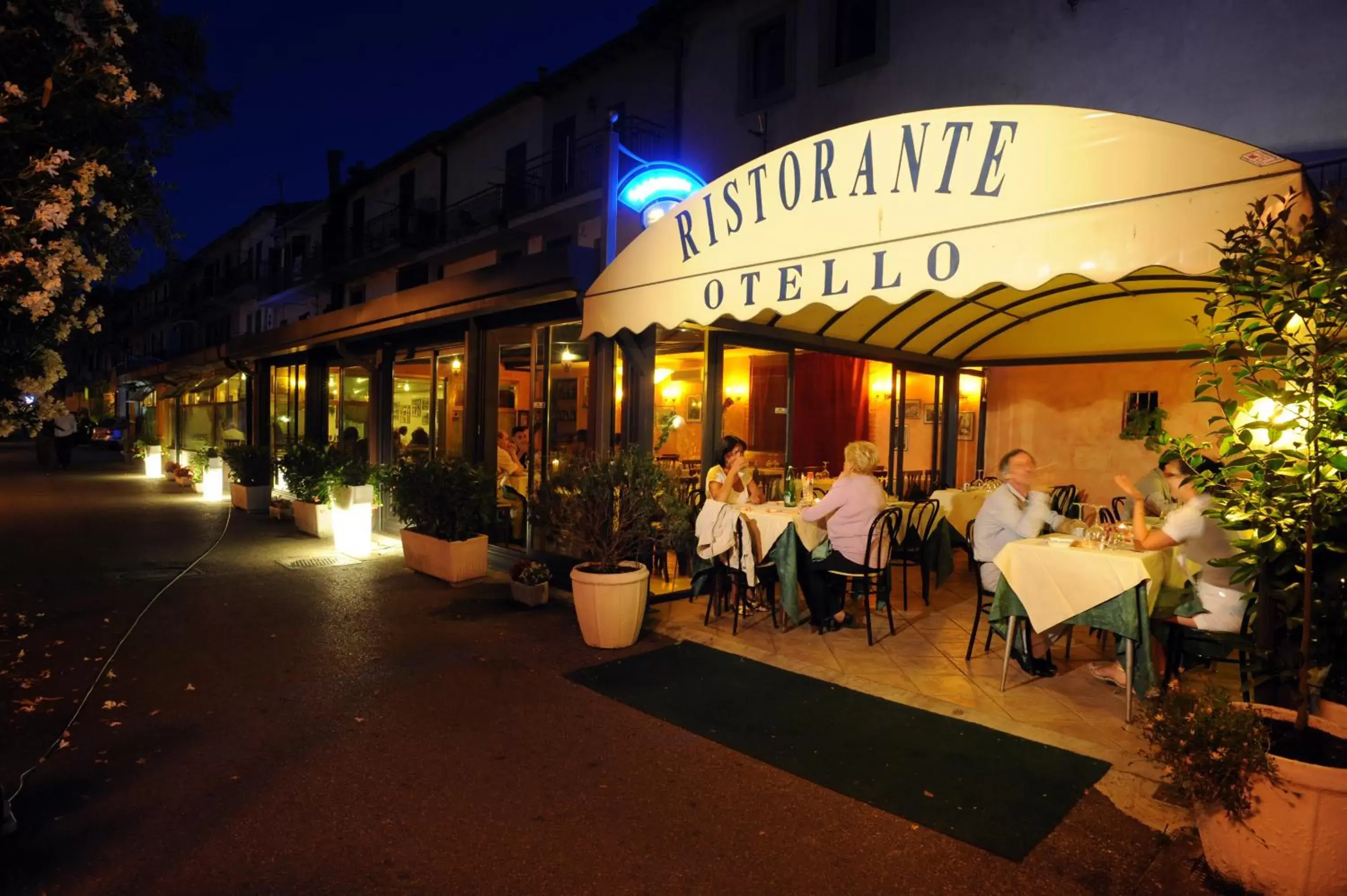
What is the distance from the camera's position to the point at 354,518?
31.3 ft

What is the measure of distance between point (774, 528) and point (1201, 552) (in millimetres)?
2899

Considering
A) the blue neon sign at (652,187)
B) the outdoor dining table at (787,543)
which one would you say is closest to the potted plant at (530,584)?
the outdoor dining table at (787,543)

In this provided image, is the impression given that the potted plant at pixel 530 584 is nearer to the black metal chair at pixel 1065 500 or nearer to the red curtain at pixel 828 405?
the red curtain at pixel 828 405

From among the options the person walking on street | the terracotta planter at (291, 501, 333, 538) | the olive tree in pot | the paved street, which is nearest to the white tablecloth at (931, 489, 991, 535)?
the paved street

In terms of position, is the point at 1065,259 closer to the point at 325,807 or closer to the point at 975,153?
the point at 975,153

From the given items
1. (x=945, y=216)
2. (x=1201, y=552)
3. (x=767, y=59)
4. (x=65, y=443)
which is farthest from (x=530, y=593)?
(x=65, y=443)

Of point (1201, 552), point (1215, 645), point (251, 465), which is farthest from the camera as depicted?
point (251, 465)

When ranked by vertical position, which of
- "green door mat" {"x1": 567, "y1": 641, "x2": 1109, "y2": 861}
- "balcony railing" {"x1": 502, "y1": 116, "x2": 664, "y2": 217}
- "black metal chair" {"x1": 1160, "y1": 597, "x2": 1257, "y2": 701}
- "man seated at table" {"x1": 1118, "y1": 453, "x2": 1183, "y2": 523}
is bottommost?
"green door mat" {"x1": 567, "y1": 641, "x2": 1109, "y2": 861}

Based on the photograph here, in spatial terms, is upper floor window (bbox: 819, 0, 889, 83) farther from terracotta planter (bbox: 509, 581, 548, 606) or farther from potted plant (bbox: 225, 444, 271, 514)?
potted plant (bbox: 225, 444, 271, 514)

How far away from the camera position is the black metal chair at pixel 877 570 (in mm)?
5832

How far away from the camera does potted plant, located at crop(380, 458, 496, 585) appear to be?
7.93 meters

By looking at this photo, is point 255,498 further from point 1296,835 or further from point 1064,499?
point 1296,835

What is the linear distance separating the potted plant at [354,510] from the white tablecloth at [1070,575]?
7552 mm

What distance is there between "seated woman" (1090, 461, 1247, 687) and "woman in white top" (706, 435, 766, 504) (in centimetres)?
305
